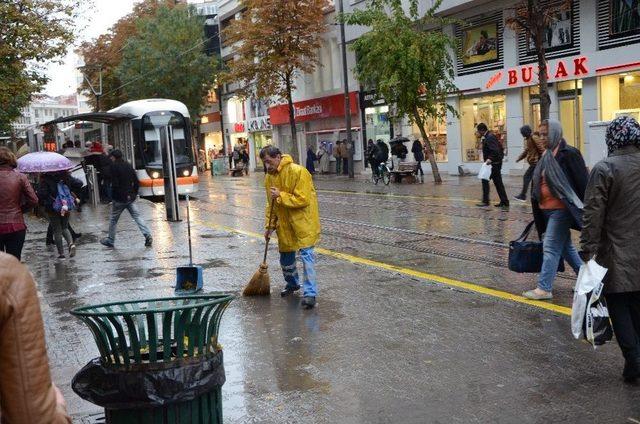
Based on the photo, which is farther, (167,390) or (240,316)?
(240,316)

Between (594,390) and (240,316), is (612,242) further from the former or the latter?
(240,316)

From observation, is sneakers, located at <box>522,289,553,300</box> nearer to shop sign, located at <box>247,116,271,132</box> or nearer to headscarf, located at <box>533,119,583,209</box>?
headscarf, located at <box>533,119,583,209</box>

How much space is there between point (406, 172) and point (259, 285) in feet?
63.4

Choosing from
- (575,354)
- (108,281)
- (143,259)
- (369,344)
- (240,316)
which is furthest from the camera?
(143,259)

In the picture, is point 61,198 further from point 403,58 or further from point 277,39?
point 277,39

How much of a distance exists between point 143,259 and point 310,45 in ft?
91.1

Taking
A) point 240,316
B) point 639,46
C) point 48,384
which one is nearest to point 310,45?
point 639,46

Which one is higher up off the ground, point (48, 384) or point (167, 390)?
point (48, 384)

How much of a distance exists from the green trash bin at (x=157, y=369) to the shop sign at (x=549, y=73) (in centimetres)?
2107

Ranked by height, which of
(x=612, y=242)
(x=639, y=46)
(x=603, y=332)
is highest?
(x=639, y=46)

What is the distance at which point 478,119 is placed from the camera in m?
30.5

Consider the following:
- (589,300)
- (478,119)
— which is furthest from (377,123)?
(589,300)

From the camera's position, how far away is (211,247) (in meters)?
13.9

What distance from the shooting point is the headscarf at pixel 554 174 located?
7531 millimetres
